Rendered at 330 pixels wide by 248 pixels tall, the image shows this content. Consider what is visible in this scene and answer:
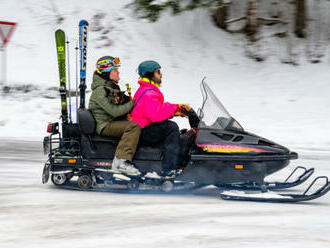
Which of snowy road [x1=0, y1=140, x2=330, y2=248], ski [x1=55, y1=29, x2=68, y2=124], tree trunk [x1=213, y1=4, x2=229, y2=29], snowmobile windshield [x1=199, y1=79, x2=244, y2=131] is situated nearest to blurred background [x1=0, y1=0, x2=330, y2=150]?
tree trunk [x1=213, y1=4, x2=229, y2=29]

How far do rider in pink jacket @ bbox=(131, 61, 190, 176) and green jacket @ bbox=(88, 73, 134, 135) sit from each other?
0.49 feet

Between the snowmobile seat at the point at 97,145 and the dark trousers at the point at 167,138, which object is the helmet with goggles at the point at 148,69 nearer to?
the dark trousers at the point at 167,138

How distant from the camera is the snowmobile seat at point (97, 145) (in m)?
6.56

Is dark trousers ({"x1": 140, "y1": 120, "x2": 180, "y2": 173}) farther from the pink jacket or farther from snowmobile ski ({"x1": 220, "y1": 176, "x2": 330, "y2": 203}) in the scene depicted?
snowmobile ski ({"x1": 220, "y1": 176, "x2": 330, "y2": 203})

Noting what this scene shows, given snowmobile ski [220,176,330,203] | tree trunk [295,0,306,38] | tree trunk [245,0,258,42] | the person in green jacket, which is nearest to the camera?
snowmobile ski [220,176,330,203]

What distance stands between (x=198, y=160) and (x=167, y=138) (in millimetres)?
420

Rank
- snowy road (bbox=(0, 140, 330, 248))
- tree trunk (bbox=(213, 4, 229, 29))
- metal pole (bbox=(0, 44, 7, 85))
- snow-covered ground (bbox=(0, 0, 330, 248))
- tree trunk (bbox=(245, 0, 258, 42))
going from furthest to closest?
tree trunk (bbox=(213, 4, 229, 29)) → tree trunk (bbox=(245, 0, 258, 42)) → metal pole (bbox=(0, 44, 7, 85)) → snow-covered ground (bbox=(0, 0, 330, 248)) → snowy road (bbox=(0, 140, 330, 248))

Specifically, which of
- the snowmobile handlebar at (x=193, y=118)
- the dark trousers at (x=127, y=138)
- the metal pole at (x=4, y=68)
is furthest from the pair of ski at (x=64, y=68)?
the metal pole at (x=4, y=68)

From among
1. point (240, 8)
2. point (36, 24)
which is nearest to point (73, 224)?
point (240, 8)

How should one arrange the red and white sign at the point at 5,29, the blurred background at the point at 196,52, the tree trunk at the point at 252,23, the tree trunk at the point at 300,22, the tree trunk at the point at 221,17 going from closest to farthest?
the blurred background at the point at 196,52
the red and white sign at the point at 5,29
the tree trunk at the point at 252,23
the tree trunk at the point at 300,22
the tree trunk at the point at 221,17

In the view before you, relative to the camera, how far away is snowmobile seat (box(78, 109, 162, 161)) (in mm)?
6559

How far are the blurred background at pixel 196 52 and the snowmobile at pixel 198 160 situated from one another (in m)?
5.93

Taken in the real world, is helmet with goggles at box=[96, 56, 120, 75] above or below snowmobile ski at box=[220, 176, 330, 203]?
above

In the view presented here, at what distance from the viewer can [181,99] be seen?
15.2m
